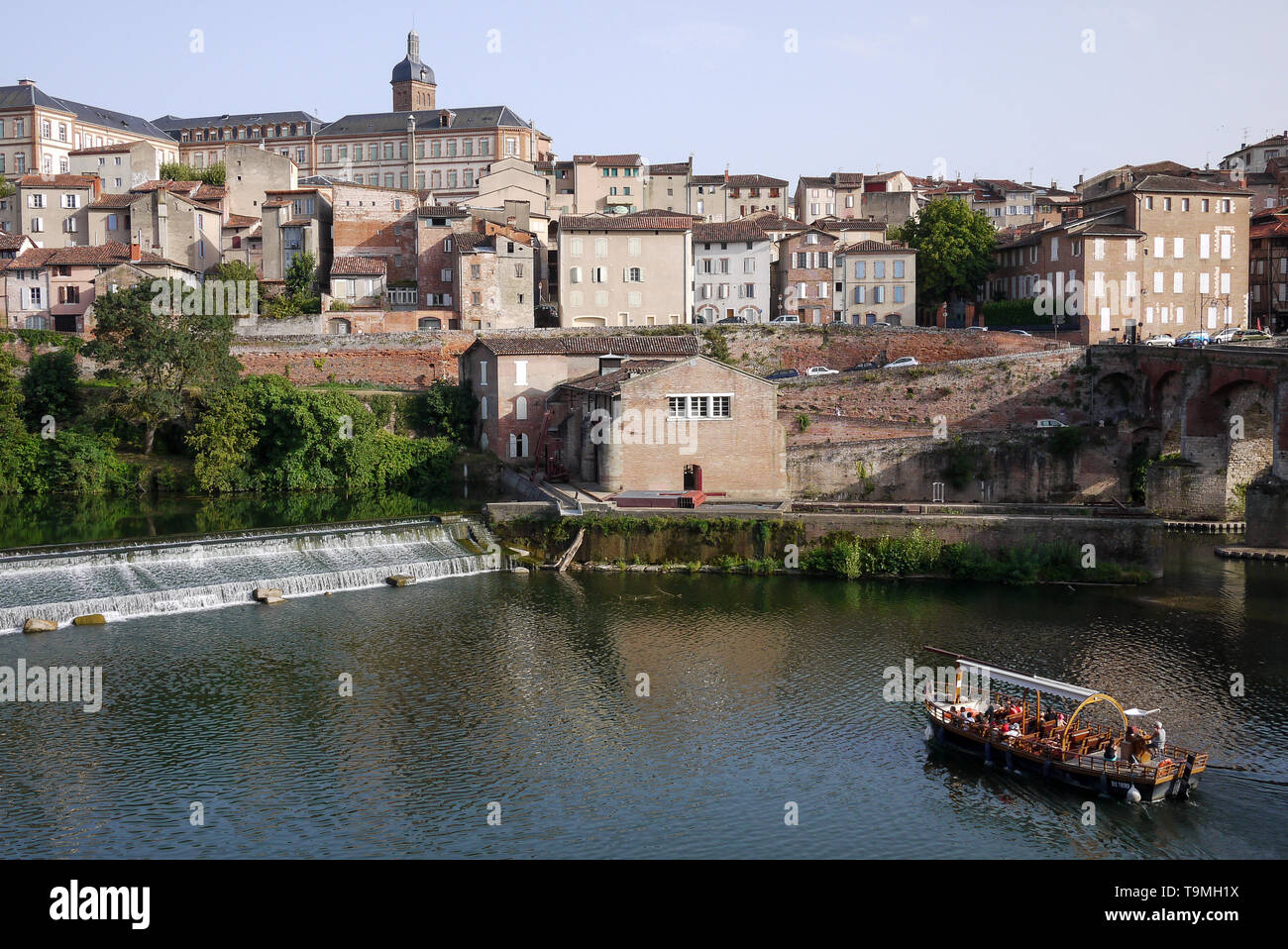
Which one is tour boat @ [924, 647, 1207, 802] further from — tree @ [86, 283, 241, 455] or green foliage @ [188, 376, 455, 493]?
tree @ [86, 283, 241, 455]

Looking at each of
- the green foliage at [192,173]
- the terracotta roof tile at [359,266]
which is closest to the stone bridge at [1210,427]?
the terracotta roof tile at [359,266]

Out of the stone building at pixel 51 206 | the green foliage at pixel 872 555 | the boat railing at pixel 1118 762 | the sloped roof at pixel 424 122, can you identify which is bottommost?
the boat railing at pixel 1118 762

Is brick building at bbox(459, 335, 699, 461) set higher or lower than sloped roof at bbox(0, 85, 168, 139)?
lower

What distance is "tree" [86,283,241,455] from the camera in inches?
1864

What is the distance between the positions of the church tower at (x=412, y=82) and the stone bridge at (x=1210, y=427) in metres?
71.4

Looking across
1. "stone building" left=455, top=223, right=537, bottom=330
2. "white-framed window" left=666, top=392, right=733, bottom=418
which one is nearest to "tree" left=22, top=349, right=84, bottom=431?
"stone building" left=455, top=223, right=537, bottom=330

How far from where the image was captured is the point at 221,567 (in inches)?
1324

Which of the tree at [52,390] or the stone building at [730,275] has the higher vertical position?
the stone building at [730,275]

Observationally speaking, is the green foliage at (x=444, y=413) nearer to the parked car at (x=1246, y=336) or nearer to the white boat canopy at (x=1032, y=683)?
the white boat canopy at (x=1032, y=683)

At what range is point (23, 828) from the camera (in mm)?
19000

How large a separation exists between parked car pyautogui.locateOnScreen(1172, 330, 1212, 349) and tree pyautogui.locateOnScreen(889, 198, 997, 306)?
12319 millimetres

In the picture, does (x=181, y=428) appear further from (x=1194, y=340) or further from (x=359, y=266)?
(x=1194, y=340)

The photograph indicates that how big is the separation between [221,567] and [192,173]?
59.1m

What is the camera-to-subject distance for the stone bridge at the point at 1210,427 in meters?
42.7
